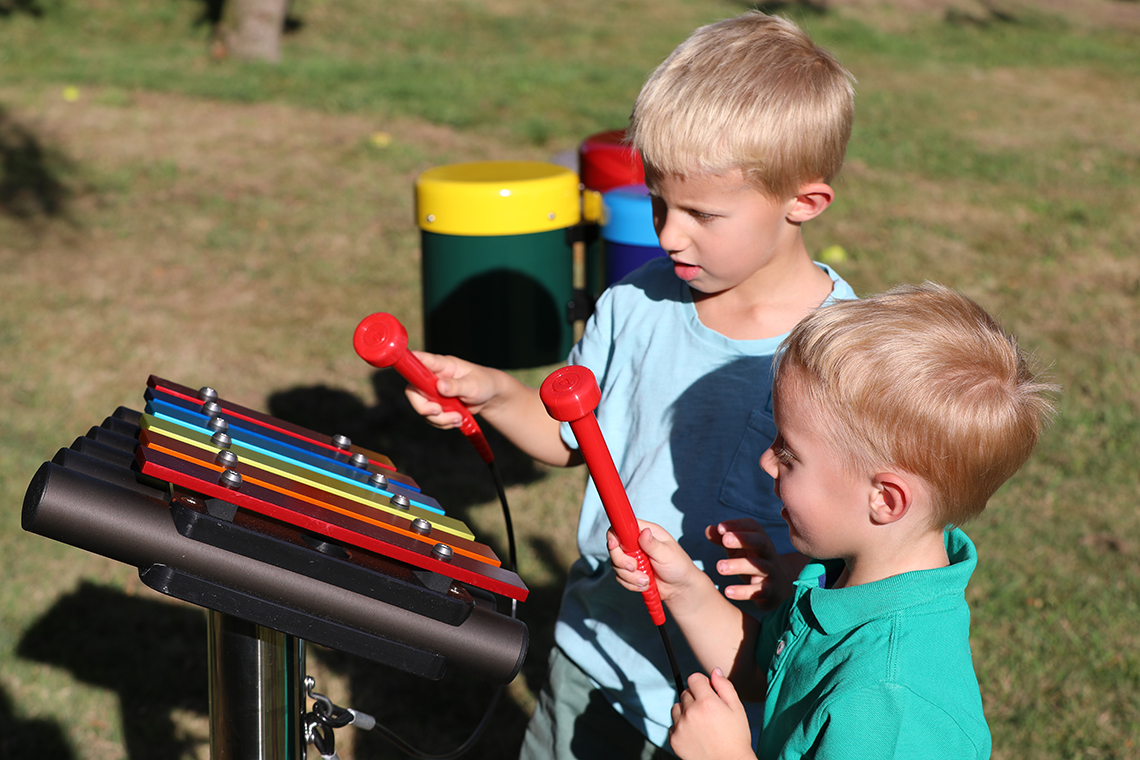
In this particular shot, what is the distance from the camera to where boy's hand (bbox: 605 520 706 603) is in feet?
4.66

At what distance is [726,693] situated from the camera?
1.40 metres

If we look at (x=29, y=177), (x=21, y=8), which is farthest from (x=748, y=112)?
(x=21, y=8)

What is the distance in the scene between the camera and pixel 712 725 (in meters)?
1.37

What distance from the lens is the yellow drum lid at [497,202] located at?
267 centimetres

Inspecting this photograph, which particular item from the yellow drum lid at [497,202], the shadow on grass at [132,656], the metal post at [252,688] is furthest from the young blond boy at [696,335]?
the shadow on grass at [132,656]

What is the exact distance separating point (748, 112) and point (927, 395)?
0.56 meters

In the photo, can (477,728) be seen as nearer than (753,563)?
No

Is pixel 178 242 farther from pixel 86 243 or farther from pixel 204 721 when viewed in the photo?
pixel 204 721

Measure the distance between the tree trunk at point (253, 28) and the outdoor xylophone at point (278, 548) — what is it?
8689 millimetres

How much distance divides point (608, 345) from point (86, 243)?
16.8 ft

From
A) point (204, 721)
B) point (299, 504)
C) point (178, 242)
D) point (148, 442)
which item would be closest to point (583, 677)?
point (299, 504)

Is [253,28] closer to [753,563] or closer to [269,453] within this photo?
[269,453]

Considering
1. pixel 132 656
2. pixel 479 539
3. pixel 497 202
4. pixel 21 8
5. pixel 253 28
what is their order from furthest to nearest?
pixel 21 8 < pixel 253 28 < pixel 479 539 < pixel 132 656 < pixel 497 202

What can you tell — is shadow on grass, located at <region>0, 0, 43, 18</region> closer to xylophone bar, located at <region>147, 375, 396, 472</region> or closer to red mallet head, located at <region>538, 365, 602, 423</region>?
xylophone bar, located at <region>147, 375, 396, 472</region>
